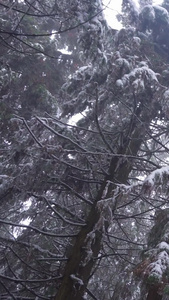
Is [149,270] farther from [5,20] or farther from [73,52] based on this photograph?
[73,52]

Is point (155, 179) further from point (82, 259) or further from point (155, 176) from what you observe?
point (82, 259)

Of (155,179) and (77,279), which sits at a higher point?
(155,179)

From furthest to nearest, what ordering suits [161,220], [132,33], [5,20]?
[5,20]
[132,33]
[161,220]

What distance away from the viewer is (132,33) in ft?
24.7

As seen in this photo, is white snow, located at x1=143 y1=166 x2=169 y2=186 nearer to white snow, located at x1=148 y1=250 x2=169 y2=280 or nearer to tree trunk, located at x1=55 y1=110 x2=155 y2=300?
white snow, located at x1=148 y1=250 x2=169 y2=280

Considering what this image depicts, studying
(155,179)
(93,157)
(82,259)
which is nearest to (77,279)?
(82,259)

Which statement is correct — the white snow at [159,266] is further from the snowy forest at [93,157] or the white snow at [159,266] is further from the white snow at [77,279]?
the white snow at [77,279]

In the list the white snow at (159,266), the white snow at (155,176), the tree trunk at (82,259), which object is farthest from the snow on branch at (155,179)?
the tree trunk at (82,259)

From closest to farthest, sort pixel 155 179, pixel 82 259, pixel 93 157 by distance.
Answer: pixel 155 179
pixel 82 259
pixel 93 157

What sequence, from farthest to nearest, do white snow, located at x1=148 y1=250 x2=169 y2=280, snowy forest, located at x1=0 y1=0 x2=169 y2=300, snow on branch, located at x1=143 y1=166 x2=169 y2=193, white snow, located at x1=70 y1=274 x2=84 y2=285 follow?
white snow, located at x1=70 y1=274 x2=84 y2=285 → snowy forest, located at x1=0 y1=0 x2=169 y2=300 → snow on branch, located at x1=143 y1=166 x2=169 y2=193 → white snow, located at x1=148 y1=250 x2=169 y2=280

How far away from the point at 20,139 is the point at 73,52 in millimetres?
8214

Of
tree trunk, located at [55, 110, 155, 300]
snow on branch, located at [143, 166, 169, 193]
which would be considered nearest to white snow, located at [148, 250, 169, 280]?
snow on branch, located at [143, 166, 169, 193]

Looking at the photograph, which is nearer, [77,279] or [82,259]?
[77,279]

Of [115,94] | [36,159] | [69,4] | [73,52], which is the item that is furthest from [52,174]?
[73,52]
